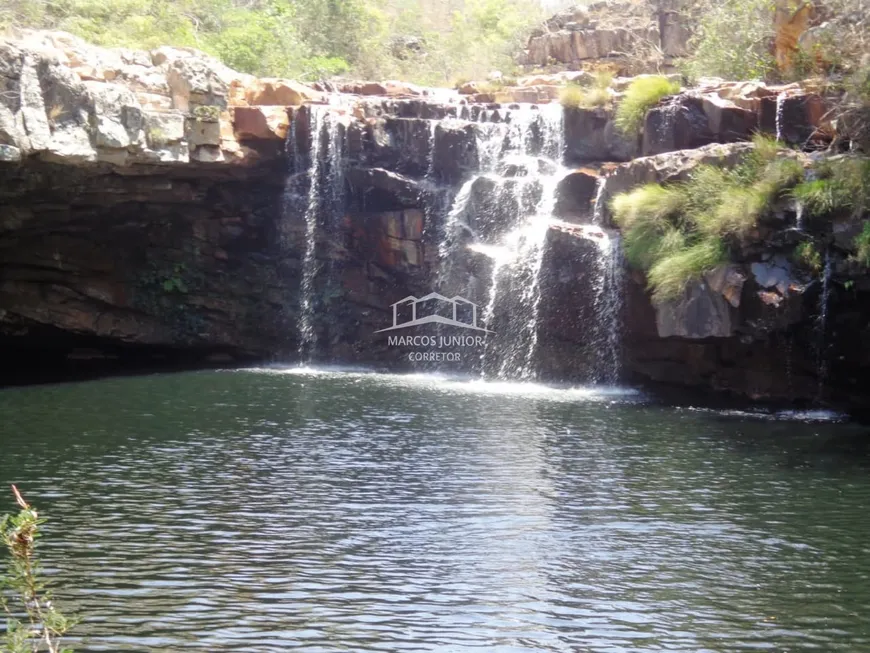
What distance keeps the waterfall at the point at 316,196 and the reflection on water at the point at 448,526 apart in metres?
7.83

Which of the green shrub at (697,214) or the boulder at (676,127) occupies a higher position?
the boulder at (676,127)

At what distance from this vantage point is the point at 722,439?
1562 centimetres

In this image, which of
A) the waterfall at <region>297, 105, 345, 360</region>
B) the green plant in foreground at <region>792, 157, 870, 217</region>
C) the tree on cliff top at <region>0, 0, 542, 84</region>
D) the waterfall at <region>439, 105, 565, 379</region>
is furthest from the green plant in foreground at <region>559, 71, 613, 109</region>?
the tree on cliff top at <region>0, 0, 542, 84</region>

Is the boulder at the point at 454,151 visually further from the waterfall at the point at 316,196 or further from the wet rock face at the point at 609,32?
the wet rock face at the point at 609,32

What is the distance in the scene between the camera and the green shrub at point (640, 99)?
21.8 meters

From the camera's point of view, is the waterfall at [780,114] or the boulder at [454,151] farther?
the boulder at [454,151]

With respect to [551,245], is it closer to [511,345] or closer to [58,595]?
[511,345]

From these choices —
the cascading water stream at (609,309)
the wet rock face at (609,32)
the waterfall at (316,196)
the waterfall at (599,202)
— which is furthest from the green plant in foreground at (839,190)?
the wet rock face at (609,32)

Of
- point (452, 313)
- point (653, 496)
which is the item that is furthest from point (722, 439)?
point (452, 313)

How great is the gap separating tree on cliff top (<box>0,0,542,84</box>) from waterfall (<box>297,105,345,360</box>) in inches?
323

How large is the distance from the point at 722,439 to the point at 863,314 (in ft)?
13.8

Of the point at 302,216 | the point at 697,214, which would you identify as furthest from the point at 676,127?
the point at 302,216

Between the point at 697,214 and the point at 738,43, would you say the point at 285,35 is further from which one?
the point at 697,214

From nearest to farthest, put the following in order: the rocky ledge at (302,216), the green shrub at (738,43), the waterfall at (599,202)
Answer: the rocky ledge at (302,216) → the waterfall at (599,202) → the green shrub at (738,43)
